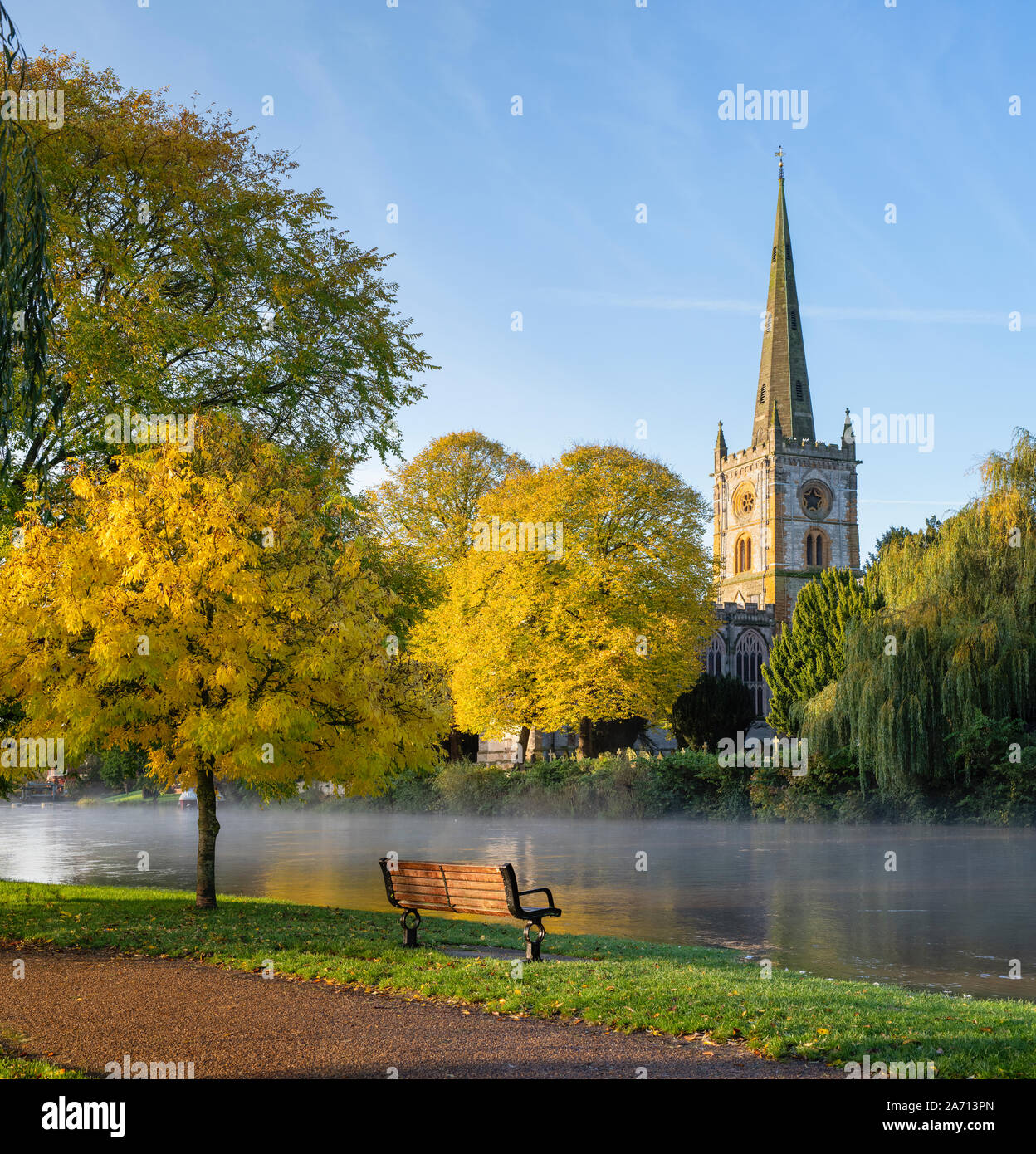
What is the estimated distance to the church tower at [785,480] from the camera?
95.8 m

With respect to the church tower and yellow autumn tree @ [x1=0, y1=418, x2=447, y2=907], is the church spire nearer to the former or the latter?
the church tower

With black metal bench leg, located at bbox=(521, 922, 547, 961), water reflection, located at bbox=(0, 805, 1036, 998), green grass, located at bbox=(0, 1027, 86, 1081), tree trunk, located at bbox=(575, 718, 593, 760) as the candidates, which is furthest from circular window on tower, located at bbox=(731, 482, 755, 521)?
green grass, located at bbox=(0, 1027, 86, 1081)

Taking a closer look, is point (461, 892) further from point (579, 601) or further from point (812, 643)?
point (812, 643)

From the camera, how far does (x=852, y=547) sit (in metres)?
98.2

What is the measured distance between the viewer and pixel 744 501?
Answer: 10019cm

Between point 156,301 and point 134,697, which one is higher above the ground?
point 156,301

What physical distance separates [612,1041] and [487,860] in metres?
18.0

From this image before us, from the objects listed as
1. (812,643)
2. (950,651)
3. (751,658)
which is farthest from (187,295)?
(751,658)

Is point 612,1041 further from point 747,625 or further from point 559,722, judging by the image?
point 747,625

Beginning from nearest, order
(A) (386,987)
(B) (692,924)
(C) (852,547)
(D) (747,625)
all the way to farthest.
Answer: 1. (A) (386,987)
2. (B) (692,924)
3. (D) (747,625)
4. (C) (852,547)

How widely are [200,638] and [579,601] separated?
84.8ft

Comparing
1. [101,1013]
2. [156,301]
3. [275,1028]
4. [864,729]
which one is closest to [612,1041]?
[275,1028]

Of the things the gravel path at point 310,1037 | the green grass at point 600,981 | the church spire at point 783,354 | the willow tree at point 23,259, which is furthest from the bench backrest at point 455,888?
the church spire at point 783,354

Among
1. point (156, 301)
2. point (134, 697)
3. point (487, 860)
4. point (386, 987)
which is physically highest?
point (156, 301)
